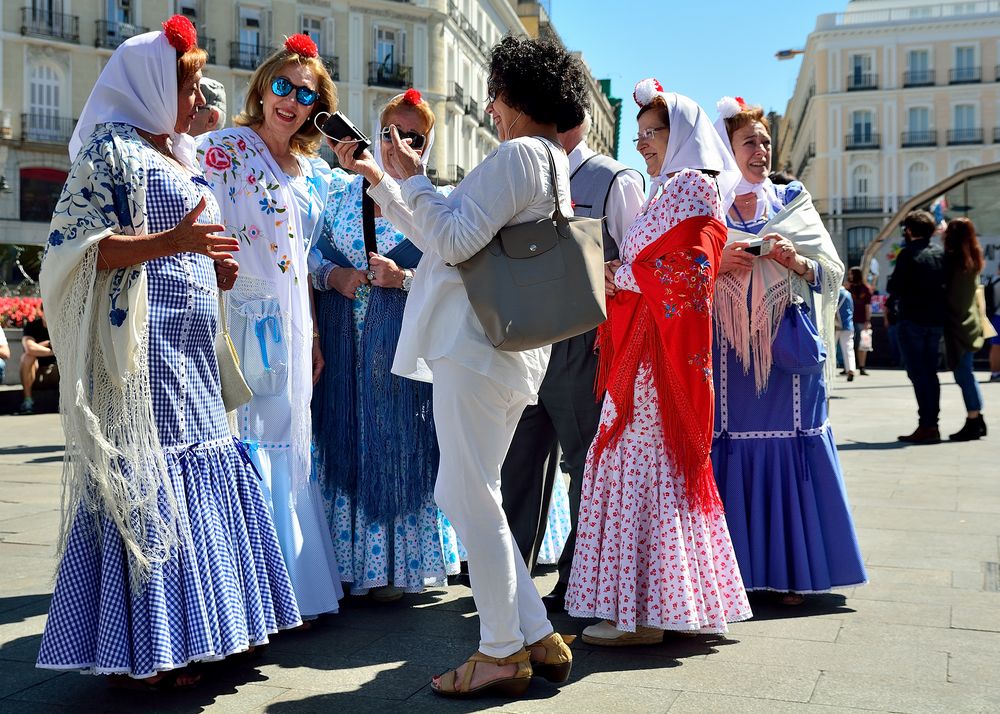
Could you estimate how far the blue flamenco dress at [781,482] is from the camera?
4621 mm

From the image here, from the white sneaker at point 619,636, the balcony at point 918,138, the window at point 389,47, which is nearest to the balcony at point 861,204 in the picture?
the balcony at point 918,138

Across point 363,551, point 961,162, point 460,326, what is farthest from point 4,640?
point 961,162

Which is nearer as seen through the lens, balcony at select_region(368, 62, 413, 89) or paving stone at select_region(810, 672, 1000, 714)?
paving stone at select_region(810, 672, 1000, 714)

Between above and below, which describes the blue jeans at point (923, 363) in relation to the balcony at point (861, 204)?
below

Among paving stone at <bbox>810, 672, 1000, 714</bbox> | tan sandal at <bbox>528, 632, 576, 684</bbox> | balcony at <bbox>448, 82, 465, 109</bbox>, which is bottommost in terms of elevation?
paving stone at <bbox>810, 672, 1000, 714</bbox>

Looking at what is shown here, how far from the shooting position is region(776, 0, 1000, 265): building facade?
65.3 metres

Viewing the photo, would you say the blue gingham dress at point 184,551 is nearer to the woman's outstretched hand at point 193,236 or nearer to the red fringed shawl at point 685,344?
the woman's outstretched hand at point 193,236

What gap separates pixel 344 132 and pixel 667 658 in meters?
2.07

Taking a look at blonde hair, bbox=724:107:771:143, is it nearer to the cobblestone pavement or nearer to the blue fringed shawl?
the blue fringed shawl

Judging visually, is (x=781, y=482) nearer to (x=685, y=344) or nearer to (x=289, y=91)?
(x=685, y=344)

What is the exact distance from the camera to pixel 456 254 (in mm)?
3283

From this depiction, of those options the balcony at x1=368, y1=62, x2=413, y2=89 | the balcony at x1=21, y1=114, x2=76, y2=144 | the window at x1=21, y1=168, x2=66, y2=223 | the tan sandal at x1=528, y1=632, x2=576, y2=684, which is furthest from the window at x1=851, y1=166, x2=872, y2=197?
the tan sandal at x1=528, y1=632, x2=576, y2=684

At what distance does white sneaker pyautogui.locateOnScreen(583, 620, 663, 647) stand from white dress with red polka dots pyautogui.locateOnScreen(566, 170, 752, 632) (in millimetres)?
46

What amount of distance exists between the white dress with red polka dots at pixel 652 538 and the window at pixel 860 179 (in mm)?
65443
